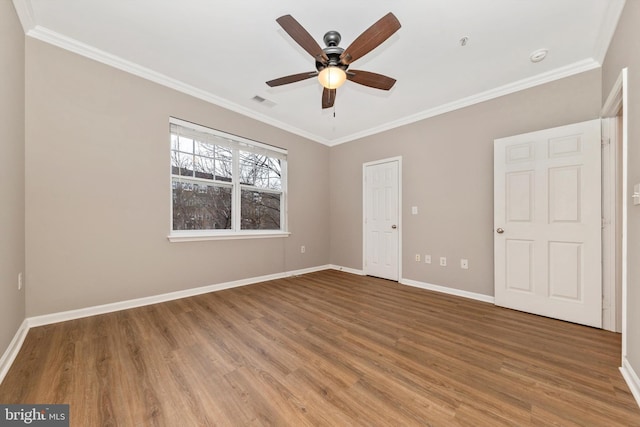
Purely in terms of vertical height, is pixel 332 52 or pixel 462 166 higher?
pixel 332 52

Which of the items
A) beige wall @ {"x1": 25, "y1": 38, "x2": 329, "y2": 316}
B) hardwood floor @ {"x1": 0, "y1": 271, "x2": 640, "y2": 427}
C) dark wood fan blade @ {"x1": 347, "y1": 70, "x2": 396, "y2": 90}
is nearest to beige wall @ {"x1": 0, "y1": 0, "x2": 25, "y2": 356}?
beige wall @ {"x1": 25, "y1": 38, "x2": 329, "y2": 316}

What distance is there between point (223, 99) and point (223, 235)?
1.97 m

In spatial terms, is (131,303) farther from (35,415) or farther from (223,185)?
(223,185)

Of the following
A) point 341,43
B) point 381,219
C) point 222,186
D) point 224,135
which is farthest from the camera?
point 381,219

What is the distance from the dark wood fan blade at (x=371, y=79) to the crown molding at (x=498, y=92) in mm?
1785

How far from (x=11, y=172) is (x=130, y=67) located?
1.63 metres

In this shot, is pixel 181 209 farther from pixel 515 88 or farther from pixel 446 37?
pixel 515 88

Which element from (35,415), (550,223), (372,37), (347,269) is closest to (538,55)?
(550,223)

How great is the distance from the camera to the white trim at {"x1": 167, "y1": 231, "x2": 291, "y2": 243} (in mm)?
3133

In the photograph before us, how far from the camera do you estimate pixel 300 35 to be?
181cm

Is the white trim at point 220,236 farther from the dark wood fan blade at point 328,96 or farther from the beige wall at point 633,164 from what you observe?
the beige wall at point 633,164

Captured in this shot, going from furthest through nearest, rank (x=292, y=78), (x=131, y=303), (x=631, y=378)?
1. (x=131, y=303)
2. (x=292, y=78)
3. (x=631, y=378)

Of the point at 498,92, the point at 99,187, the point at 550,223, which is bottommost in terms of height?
the point at 550,223

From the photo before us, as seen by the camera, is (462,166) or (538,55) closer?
(538,55)
